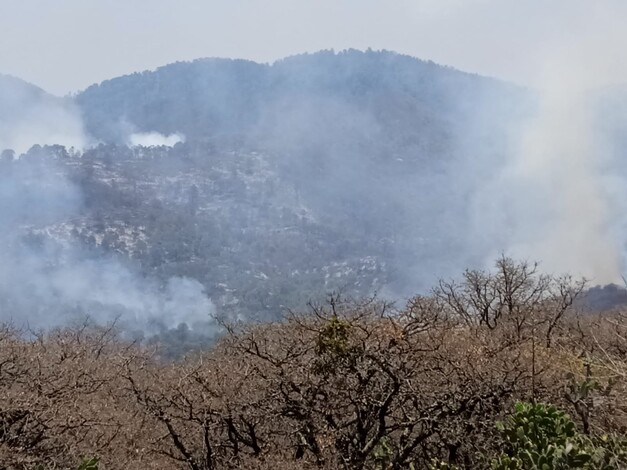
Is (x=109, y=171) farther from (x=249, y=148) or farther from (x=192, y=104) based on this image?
(x=192, y=104)

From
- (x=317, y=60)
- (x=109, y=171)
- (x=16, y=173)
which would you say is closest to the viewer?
(x=16, y=173)

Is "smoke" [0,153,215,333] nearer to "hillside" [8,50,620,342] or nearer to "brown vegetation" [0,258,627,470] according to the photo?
"hillside" [8,50,620,342]

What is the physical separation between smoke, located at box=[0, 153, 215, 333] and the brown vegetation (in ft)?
199

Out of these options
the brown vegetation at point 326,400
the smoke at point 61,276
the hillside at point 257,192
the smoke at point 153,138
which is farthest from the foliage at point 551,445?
the smoke at point 153,138

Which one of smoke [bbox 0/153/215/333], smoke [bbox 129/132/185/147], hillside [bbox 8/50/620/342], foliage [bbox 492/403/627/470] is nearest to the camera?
foliage [bbox 492/403/627/470]

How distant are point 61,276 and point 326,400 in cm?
8069

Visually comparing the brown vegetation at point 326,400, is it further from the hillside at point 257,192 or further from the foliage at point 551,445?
the hillside at point 257,192

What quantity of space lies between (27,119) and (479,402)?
15712 cm

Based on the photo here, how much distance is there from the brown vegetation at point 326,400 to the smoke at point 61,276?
60806mm

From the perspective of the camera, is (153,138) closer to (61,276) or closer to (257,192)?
(257,192)

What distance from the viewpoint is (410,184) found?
13000 centimetres

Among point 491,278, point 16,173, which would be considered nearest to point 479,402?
point 491,278

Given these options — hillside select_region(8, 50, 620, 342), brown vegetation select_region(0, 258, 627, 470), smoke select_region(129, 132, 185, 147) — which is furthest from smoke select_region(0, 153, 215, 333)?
brown vegetation select_region(0, 258, 627, 470)

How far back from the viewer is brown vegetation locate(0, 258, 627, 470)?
1132cm
